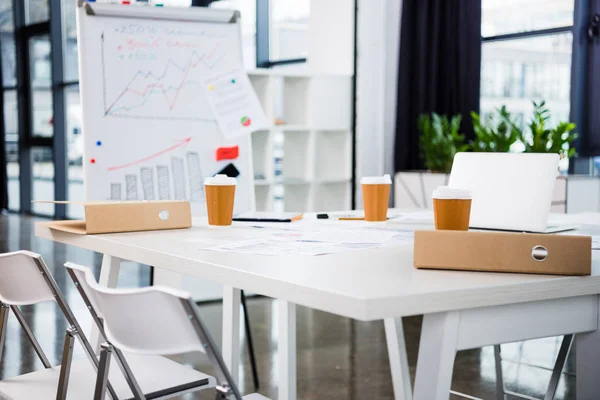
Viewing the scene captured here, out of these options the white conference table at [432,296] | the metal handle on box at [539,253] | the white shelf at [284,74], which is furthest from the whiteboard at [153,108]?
the metal handle on box at [539,253]

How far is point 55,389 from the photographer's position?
5.66ft

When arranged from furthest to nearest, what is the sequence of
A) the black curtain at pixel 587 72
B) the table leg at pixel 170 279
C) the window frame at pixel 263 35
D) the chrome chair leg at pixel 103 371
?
1. the window frame at pixel 263 35
2. the black curtain at pixel 587 72
3. the table leg at pixel 170 279
4. the chrome chair leg at pixel 103 371

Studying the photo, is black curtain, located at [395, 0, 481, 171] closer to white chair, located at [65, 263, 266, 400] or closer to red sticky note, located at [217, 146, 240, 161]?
red sticky note, located at [217, 146, 240, 161]

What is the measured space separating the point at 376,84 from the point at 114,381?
14.7ft

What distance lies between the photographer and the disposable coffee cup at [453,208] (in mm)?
1847

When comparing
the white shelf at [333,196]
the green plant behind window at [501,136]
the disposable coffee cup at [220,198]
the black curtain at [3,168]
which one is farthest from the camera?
the black curtain at [3,168]

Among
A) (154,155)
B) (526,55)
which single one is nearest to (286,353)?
(154,155)

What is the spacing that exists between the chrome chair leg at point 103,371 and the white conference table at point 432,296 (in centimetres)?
21

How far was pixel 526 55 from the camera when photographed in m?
5.78

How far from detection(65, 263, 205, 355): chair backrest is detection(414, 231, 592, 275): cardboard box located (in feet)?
1.46

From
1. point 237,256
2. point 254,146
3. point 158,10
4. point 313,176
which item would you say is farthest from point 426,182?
point 237,256

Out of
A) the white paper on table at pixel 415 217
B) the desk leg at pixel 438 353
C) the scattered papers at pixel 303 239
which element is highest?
the scattered papers at pixel 303 239

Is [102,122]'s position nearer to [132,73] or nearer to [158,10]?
[132,73]

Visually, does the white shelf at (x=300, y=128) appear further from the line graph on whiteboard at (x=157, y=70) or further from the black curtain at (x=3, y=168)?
the black curtain at (x=3, y=168)
